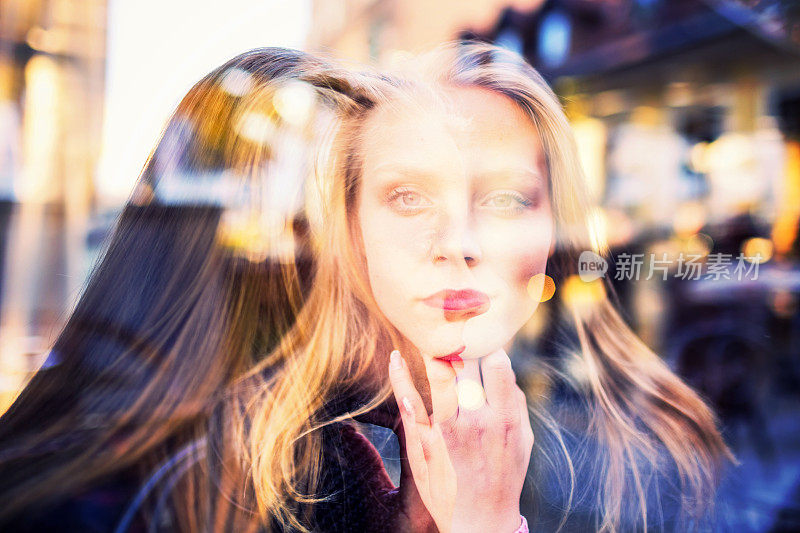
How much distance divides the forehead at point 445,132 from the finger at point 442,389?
0.40 metres

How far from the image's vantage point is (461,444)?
39.8 inches

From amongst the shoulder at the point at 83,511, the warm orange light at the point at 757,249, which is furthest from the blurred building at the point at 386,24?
the warm orange light at the point at 757,249

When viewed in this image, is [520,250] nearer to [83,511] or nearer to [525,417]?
[525,417]

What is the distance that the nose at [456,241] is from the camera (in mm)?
984

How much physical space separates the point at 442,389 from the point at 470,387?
0.20ft

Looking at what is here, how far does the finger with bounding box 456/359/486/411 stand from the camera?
40.2 inches

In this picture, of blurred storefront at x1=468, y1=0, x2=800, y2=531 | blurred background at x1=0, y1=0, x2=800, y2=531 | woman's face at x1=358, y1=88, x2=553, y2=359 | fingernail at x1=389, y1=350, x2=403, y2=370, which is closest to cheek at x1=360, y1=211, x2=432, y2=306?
woman's face at x1=358, y1=88, x2=553, y2=359

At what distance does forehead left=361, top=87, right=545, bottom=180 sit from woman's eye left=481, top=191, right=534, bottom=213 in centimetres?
6

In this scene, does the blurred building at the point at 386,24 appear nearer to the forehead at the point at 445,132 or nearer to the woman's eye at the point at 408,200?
the forehead at the point at 445,132

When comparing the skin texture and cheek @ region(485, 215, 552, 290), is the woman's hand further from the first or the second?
cheek @ region(485, 215, 552, 290)

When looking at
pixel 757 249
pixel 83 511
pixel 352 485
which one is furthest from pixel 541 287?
pixel 757 249

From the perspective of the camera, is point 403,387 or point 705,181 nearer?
point 403,387

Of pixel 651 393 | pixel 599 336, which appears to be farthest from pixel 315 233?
pixel 651 393

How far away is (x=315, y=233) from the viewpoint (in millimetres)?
1054
